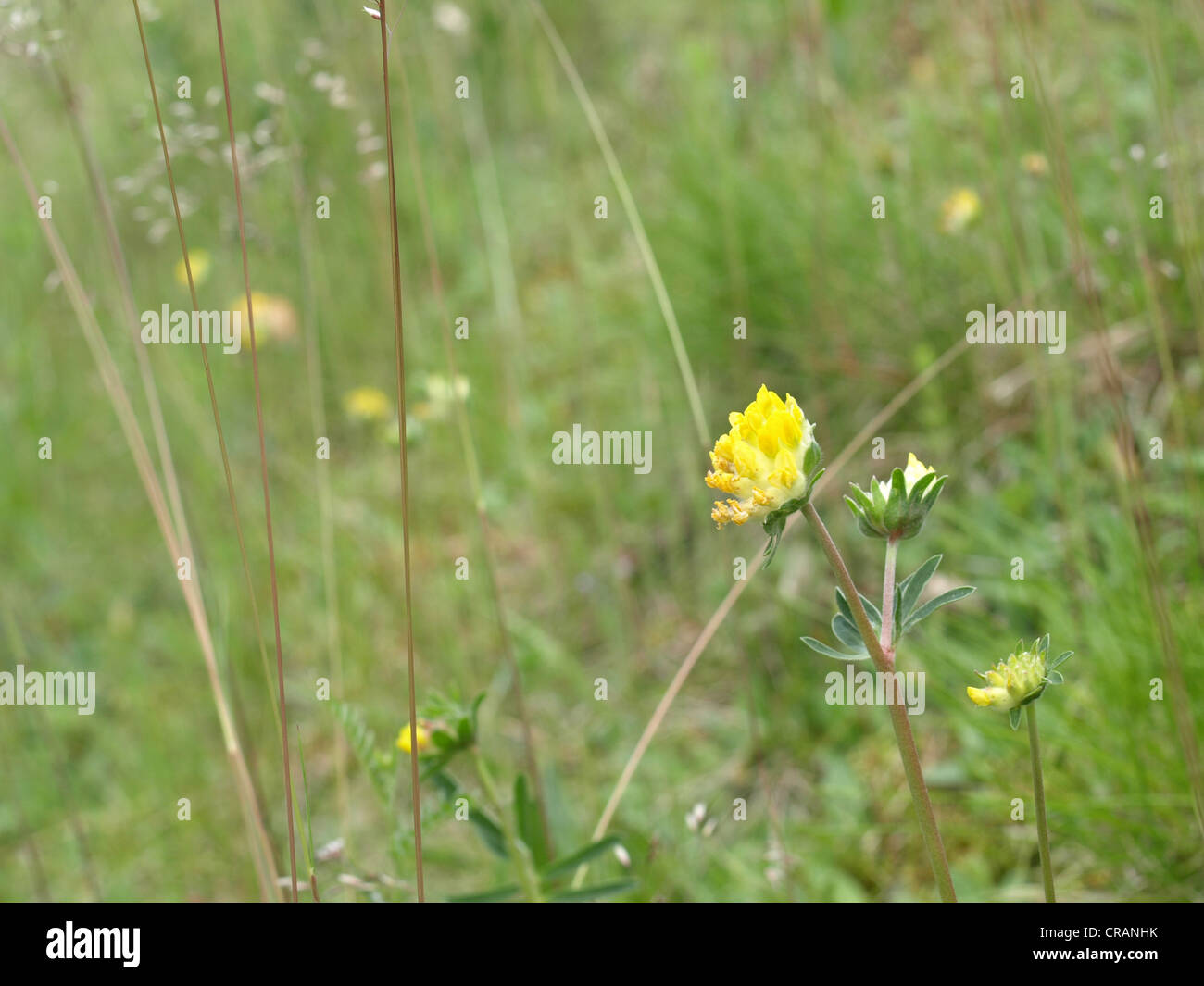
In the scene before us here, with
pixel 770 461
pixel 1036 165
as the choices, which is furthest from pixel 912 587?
pixel 1036 165

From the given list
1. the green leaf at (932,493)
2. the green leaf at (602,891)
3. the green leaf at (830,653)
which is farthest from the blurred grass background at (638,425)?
the green leaf at (932,493)

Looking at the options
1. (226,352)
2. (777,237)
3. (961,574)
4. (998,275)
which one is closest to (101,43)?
(226,352)

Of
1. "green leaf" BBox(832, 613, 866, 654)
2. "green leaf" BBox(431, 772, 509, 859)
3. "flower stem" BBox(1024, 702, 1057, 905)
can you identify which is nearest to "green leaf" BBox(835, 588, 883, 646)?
"green leaf" BBox(832, 613, 866, 654)

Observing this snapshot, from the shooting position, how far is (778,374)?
6.74 feet

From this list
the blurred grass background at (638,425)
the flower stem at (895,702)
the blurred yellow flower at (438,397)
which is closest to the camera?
the flower stem at (895,702)

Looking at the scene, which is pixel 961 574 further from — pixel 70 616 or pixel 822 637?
pixel 70 616

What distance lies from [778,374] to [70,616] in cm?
172

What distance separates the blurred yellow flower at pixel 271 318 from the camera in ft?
8.02

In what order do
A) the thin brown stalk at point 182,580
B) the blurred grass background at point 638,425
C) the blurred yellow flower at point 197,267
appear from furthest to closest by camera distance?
the blurred yellow flower at point 197,267 < the blurred grass background at point 638,425 < the thin brown stalk at point 182,580

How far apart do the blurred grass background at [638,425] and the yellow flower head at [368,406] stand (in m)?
0.08

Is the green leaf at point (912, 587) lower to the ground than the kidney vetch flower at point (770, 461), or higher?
lower

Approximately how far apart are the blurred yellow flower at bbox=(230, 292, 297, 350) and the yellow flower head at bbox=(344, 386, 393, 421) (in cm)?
28

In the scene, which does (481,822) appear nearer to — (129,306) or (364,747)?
(364,747)

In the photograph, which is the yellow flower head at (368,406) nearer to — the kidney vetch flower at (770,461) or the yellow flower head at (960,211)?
the yellow flower head at (960,211)
